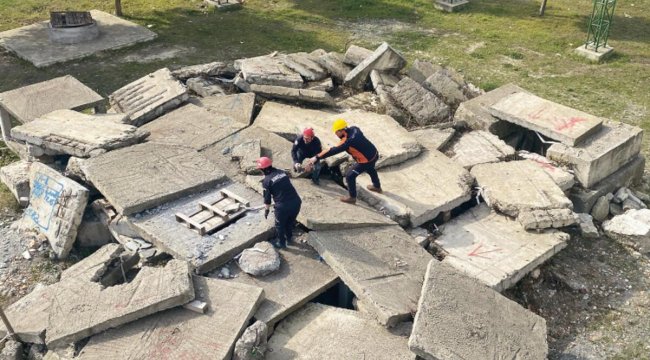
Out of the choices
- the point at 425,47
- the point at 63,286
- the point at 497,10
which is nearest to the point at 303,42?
the point at 425,47

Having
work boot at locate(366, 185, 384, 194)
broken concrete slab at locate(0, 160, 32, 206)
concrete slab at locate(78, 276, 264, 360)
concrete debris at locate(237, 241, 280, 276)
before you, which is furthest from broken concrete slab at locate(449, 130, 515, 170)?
broken concrete slab at locate(0, 160, 32, 206)

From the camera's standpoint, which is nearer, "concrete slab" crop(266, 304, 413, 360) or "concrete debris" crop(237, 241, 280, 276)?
"concrete slab" crop(266, 304, 413, 360)

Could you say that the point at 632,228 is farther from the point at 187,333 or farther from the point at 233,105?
the point at 233,105

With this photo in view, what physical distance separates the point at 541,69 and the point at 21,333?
12224mm

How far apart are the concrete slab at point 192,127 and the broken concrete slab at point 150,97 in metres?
0.21

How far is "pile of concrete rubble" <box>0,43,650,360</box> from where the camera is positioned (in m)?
5.89

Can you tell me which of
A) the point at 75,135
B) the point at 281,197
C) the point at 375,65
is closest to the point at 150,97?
the point at 75,135

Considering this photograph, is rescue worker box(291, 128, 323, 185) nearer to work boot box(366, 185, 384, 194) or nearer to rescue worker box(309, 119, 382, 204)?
rescue worker box(309, 119, 382, 204)

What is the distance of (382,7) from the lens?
57.6ft

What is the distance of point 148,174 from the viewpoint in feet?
25.9

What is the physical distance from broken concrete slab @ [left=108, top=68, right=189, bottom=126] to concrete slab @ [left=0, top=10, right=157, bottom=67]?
4233mm

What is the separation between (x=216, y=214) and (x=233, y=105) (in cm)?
327

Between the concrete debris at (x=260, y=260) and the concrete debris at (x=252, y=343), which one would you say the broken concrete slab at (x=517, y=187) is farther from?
the concrete debris at (x=252, y=343)

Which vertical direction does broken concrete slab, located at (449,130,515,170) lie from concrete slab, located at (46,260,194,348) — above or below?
above
